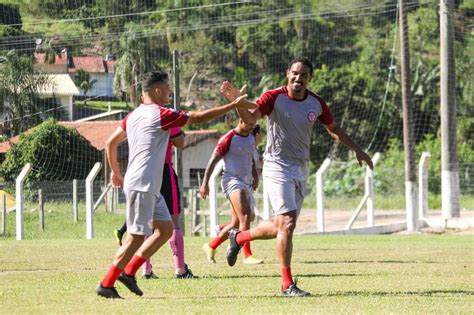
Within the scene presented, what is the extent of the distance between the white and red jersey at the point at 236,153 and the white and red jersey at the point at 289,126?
3.99 meters

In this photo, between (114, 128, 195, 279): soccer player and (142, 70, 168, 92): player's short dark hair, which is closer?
(142, 70, 168, 92): player's short dark hair

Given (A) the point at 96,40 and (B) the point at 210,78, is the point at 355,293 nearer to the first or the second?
(A) the point at 96,40

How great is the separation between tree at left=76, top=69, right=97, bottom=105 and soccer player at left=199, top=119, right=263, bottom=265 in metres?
13.6

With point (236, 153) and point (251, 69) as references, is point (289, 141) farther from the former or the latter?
point (251, 69)

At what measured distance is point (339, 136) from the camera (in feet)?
38.4

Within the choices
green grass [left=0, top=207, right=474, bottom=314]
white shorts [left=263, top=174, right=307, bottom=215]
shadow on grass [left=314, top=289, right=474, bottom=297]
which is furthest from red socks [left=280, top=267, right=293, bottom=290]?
white shorts [left=263, top=174, right=307, bottom=215]

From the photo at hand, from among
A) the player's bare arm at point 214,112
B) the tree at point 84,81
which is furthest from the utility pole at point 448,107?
the player's bare arm at point 214,112

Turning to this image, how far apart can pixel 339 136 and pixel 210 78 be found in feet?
130

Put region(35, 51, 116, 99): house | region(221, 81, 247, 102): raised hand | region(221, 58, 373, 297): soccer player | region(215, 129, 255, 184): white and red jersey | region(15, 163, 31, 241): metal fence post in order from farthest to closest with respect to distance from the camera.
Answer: region(35, 51, 116, 99): house, region(15, 163, 31, 241): metal fence post, region(215, 129, 255, 184): white and red jersey, region(221, 58, 373, 297): soccer player, region(221, 81, 247, 102): raised hand

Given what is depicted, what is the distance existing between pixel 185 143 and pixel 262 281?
47.2 ft

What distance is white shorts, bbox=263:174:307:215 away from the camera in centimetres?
1130

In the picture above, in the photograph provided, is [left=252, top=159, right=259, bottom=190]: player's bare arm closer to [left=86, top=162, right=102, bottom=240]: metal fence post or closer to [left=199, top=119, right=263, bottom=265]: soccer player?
[left=199, top=119, right=263, bottom=265]: soccer player

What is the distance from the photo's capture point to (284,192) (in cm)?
1134

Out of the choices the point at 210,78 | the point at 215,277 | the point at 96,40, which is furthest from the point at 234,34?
the point at 215,277
